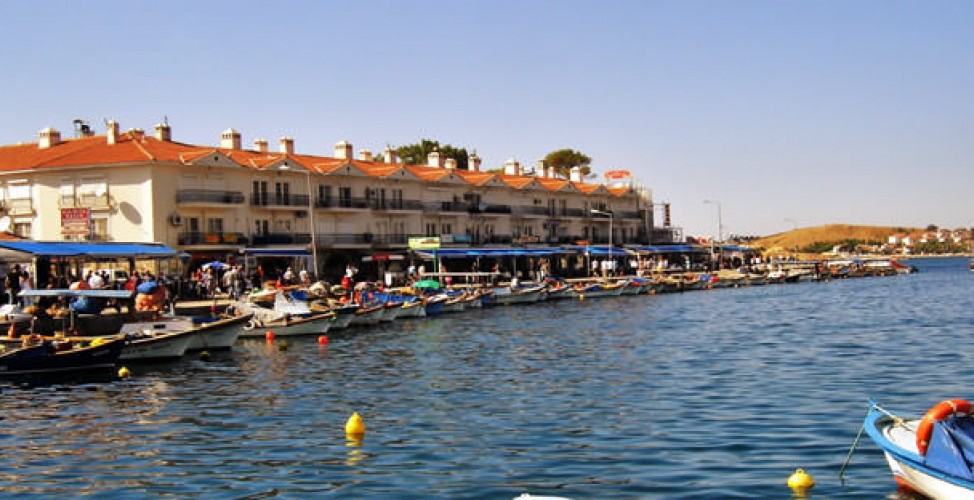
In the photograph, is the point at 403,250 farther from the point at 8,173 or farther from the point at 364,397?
the point at 364,397

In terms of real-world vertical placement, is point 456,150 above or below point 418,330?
above

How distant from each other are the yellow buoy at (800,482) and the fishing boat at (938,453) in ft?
3.88

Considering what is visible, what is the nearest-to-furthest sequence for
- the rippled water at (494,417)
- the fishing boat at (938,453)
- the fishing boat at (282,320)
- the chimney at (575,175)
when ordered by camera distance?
the fishing boat at (938,453) < the rippled water at (494,417) < the fishing boat at (282,320) < the chimney at (575,175)

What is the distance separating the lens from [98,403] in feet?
81.1

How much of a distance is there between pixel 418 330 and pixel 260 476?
2827 centimetres

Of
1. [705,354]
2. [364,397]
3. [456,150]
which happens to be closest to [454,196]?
[456,150]

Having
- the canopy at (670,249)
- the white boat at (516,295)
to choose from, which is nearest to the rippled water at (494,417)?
the white boat at (516,295)

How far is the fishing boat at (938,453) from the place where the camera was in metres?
13.3

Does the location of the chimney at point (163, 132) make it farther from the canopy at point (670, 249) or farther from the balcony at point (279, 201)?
the canopy at point (670, 249)

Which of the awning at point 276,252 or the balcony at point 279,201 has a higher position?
the balcony at point 279,201

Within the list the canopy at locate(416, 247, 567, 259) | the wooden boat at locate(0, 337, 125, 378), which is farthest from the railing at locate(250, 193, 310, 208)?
the wooden boat at locate(0, 337, 125, 378)

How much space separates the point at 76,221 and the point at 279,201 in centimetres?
1630

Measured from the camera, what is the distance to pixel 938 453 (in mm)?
13641

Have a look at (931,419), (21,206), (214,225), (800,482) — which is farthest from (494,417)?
(21,206)
